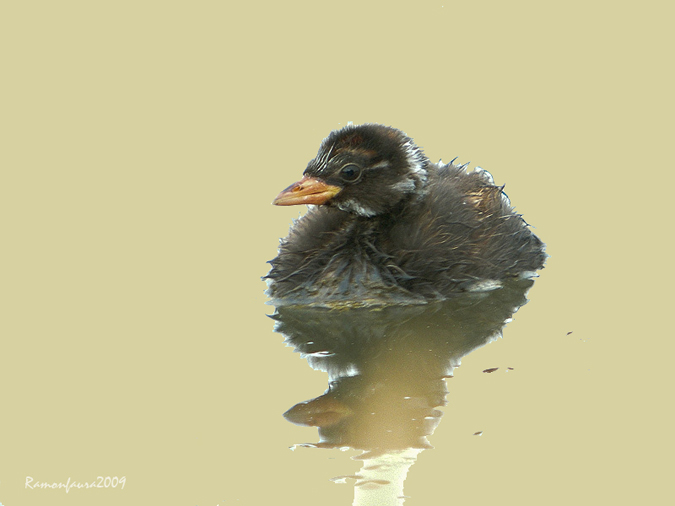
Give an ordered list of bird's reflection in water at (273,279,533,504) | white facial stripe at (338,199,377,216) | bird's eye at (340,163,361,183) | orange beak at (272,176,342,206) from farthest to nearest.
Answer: white facial stripe at (338,199,377,216) < bird's eye at (340,163,361,183) < orange beak at (272,176,342,206) < bird's reflection in water at (273,279,533,504)

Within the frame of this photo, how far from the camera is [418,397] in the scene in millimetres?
6168

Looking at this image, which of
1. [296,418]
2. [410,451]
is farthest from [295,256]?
[410,451]

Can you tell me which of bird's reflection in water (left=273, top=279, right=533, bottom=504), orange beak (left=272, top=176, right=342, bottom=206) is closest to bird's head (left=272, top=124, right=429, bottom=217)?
orange beak (left=272, top=176, right=342, bottom=206)

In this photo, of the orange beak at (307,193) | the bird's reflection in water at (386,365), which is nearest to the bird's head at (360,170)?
the orange beak at (307,193)

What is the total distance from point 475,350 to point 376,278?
1393 mm

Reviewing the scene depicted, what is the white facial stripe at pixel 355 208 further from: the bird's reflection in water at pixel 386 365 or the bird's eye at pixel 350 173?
the bird's reflection in water at pixel 386 365

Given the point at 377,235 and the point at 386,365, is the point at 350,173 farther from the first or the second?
the point at 386,365

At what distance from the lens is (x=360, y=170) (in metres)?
8.12

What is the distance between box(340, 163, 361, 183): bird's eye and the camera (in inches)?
318

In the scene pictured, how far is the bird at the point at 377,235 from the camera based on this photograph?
26.4 ft

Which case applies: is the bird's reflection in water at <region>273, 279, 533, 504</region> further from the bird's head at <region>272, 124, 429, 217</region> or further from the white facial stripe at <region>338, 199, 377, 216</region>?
the bird's head at <region>272, 124, 429, 217</region>

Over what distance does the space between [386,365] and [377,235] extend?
1881mm

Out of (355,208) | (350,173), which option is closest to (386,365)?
(355,208)

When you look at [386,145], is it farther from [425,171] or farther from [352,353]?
[352,353]
